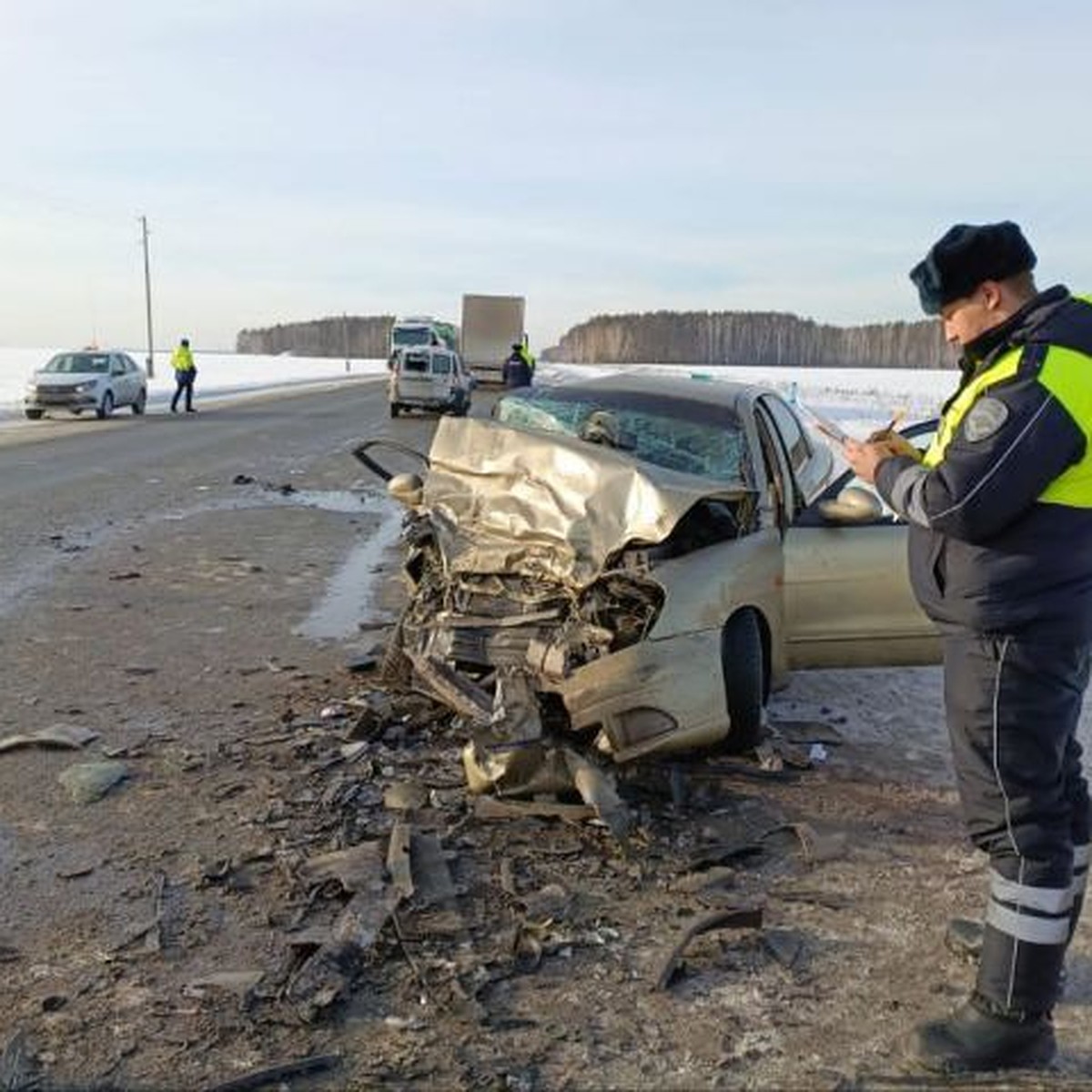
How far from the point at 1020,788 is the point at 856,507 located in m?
2.43

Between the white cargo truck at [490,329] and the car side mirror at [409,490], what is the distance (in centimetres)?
4043

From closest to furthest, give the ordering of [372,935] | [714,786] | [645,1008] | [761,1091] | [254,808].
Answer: [761,1091], [645,1008], [372,935], [254,808], [714,786]

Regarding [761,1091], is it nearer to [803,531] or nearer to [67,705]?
[803,531]

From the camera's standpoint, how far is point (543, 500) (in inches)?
200

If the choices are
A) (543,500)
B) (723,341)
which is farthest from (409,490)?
(723,341)

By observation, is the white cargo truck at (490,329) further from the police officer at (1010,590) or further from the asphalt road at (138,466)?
the police officer at (1010,590)

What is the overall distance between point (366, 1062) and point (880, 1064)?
4.19 ft

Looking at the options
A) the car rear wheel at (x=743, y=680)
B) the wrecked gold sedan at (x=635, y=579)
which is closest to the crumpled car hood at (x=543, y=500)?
the wrecked gold sedan at (x=635, y=579)

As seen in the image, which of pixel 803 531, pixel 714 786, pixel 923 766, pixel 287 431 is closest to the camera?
pixel 714 786

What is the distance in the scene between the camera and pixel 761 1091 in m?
2.69

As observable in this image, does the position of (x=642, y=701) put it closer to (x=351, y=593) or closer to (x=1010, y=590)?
(x=1010, y=590)

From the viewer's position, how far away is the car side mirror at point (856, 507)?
16.4ft

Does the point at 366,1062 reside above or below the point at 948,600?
below

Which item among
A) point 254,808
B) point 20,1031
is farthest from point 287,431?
point 20,1031
